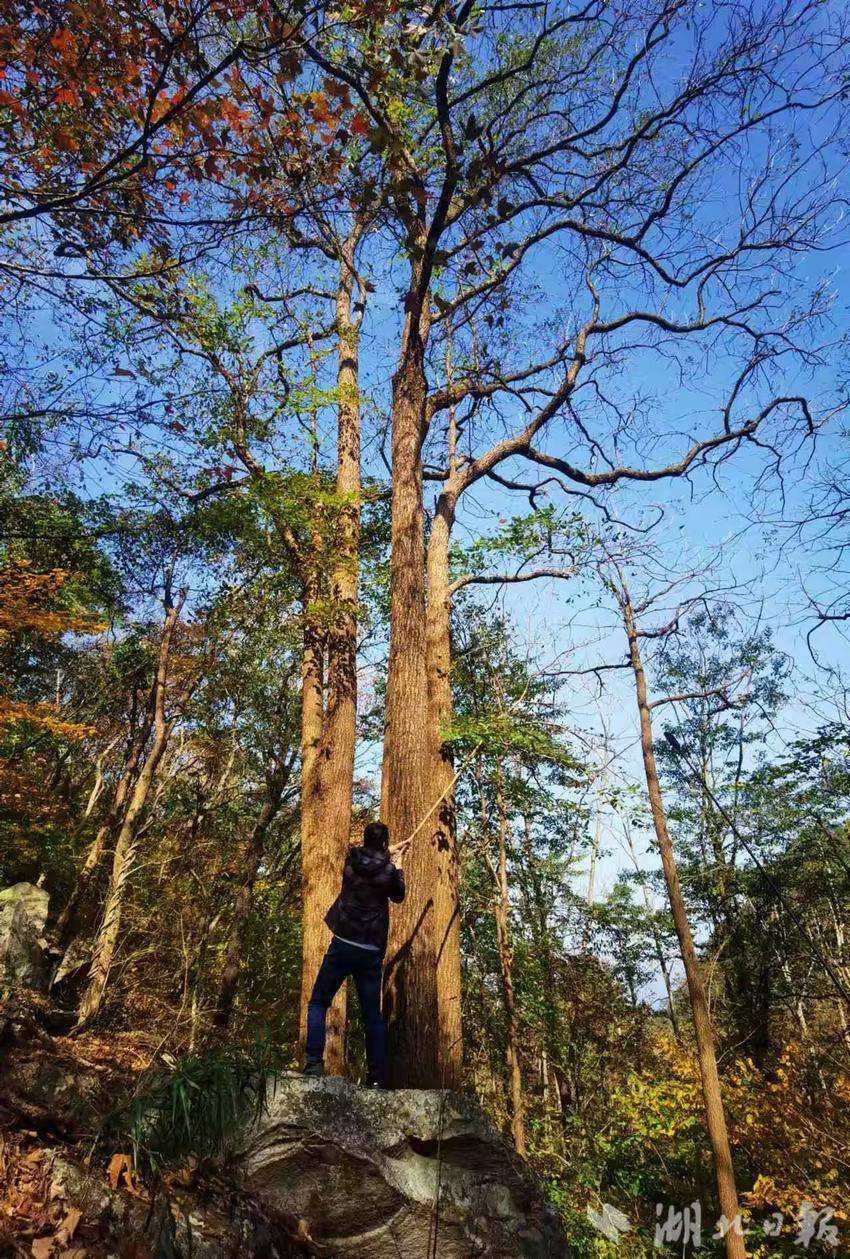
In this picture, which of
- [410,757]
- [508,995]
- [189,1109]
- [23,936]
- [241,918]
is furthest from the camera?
[241,918]

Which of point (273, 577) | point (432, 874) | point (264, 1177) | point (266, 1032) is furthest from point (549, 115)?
A: point (264, 1177)

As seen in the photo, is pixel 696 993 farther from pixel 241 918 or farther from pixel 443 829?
pixel 241 918

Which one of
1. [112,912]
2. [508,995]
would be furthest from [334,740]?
[508,995]

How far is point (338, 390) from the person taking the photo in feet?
26.1

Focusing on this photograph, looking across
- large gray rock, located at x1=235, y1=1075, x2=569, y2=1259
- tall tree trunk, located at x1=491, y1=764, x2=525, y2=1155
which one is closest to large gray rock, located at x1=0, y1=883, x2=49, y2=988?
tall tree trunk, located at x1=491, y1=764, x2=525, y2=1155

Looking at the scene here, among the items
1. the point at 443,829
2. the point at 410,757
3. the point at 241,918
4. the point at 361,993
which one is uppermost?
the point at 410,757

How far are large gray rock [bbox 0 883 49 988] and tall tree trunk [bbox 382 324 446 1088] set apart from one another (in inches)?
303

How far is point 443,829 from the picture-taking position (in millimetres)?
5684

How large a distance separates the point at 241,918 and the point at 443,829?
7.54 m

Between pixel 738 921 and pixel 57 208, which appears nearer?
pixel 57 208

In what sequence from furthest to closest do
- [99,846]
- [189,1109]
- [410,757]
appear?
1. [99,846]
2. [410,757]
3. [189,1109]

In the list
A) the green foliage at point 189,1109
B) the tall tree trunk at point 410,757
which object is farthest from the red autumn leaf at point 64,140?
the green foliage at point 189,1109

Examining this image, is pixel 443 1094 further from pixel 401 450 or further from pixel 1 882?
pixel 1 882

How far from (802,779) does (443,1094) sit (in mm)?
10801
